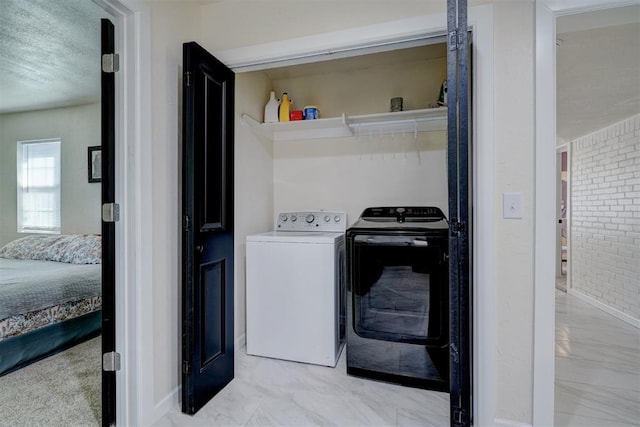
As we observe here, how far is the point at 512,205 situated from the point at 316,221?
157 centimetres

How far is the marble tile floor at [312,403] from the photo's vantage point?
5.31 feet

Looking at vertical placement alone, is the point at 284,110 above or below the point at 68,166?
above

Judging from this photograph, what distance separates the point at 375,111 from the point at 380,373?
2.11 m

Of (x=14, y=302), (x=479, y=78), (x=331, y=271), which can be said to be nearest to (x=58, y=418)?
(x=14, y=302)

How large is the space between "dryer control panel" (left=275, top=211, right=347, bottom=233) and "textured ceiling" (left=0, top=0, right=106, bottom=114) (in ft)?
6.29

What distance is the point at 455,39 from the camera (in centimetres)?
123

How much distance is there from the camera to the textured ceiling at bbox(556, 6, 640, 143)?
1537 mm

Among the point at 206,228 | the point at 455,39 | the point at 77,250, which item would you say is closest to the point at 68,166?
the point at 77,250

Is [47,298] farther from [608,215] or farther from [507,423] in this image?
[608,215]

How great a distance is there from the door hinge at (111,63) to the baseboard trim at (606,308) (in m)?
4.62

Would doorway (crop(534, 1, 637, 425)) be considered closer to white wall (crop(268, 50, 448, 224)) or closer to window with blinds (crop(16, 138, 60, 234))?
white wall (crop(268, 50, 448, 224))

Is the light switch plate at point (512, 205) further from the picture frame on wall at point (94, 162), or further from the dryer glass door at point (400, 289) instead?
the picture frame on wall at point (94, 162)

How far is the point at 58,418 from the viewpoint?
165 centimetres

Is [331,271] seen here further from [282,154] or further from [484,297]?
[282,154]
